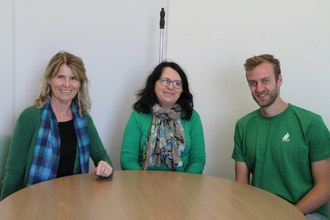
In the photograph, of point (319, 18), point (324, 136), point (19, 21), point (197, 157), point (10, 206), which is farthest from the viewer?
point (319, 18)

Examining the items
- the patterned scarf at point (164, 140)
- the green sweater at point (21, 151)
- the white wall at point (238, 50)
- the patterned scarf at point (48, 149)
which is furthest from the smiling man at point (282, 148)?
the green sweater at point (21, 151)

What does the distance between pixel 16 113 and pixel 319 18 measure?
2.23 meters

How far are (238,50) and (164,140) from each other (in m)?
0.97

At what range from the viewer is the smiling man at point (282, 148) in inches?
71.7

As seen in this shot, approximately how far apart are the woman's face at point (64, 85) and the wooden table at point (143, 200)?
52 centimetres

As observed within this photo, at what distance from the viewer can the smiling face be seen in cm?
195

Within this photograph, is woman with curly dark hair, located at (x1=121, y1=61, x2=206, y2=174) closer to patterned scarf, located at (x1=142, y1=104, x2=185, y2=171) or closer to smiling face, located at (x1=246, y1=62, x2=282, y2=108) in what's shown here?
patterned scarf, located at (x1=142, y1=104, x2=185, y2=171)

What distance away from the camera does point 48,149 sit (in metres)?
1.89

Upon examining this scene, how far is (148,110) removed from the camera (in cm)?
219

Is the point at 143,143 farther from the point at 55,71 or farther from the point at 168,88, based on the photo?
the point at 55,71

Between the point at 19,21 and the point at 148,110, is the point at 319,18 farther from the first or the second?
the point at 19,21

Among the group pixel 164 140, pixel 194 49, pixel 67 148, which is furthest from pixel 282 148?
pixel 67 148

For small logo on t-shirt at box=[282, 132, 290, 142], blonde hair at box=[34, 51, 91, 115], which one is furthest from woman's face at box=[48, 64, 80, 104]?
small logo on t-shirt at box=[282, 132, 290, 142]

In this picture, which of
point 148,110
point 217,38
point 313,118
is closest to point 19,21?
→ point 148,110
